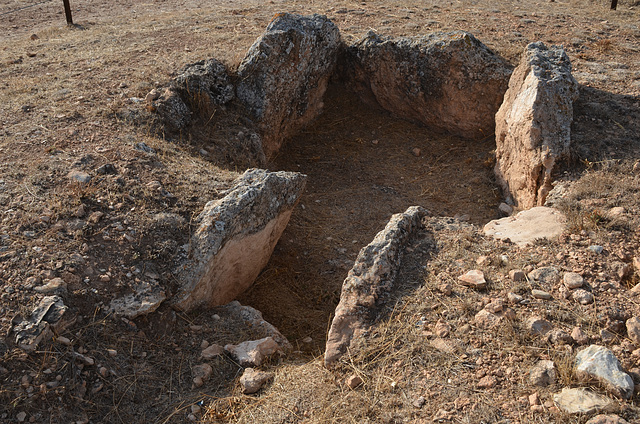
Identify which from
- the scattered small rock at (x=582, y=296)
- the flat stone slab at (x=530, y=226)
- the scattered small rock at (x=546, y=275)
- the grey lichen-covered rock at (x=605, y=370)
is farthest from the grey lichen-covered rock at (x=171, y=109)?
the grey lichen-covered rock at (x=605, y=370)

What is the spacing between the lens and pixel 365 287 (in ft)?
12.1

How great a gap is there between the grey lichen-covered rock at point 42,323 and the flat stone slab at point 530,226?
327 centimetres

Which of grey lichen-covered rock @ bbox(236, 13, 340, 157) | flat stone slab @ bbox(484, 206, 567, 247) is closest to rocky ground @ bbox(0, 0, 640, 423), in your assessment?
flat stone slab @ bbox(484, 206, 567, 247)

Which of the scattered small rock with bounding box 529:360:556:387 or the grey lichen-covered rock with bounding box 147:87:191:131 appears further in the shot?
the grey lichen-covered rock with bounding box 147:87:191:131

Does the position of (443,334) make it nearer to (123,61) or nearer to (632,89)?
(632,89)

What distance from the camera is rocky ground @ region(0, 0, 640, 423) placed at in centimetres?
309

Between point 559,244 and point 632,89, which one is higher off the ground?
point 632,89

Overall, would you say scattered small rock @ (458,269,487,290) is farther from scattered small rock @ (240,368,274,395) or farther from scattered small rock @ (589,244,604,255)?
scattered small rock @ (240,368,274,395)

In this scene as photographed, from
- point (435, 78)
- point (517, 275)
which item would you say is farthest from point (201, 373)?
point (435, 78)

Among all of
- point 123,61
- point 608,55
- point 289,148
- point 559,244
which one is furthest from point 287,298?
point 608,55

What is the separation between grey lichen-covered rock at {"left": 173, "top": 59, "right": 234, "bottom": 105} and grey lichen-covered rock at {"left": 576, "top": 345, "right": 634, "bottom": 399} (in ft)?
15.1

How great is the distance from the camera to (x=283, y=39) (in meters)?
6.39

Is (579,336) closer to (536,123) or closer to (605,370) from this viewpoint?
(605,370)

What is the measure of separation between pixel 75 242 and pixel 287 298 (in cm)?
184
